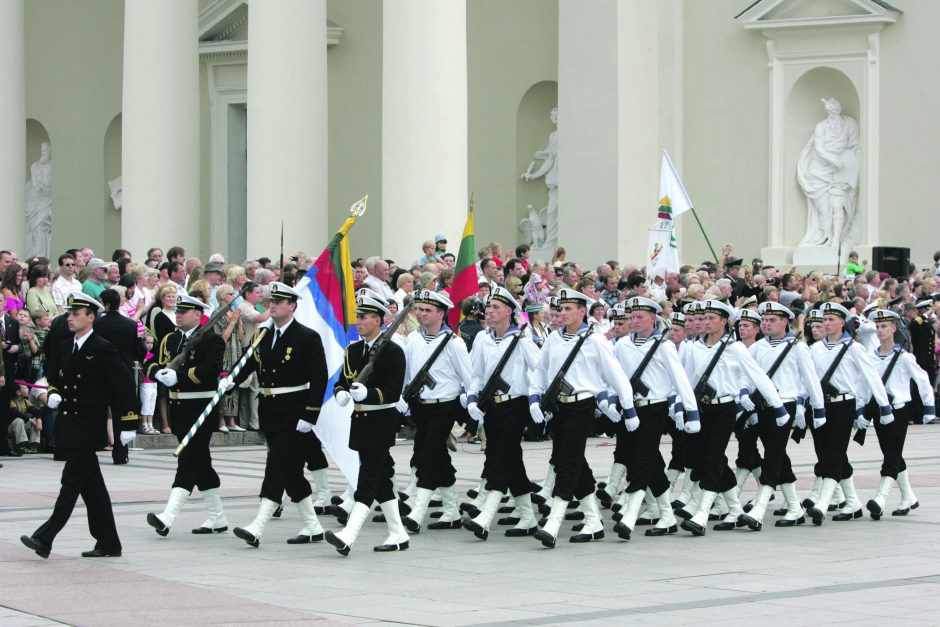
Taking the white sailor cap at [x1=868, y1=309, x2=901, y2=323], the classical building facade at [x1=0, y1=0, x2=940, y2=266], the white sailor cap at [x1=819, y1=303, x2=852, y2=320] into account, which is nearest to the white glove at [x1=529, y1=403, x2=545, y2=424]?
the white sailor cap at [x1=819, y1=303, x2=852, y2=320]

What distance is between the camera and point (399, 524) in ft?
41.4

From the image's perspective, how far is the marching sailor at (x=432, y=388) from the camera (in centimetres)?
1377

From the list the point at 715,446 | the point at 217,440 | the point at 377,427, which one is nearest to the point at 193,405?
the point at 377,427

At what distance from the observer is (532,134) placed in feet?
112

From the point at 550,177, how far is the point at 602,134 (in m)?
4.50

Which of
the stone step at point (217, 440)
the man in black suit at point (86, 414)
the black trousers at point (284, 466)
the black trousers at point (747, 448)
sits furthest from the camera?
the stone step at point (217, 440)

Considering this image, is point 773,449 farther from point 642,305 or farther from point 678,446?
point 642,305

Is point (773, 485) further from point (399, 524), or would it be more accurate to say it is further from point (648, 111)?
point (648, 111)

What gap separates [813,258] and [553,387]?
1780 cm

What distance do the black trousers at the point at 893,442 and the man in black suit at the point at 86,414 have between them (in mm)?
6541

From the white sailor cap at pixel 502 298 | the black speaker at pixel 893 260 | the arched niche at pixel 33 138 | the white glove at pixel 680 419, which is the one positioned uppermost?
the arched niche at pixel 33 138

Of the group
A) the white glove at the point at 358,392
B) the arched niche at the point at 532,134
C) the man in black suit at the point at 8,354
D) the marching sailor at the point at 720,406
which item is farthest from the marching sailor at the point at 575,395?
the arched niche at the point at 532,134

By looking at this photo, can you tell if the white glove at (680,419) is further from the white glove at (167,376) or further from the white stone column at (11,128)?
the white stone column at (11,128)

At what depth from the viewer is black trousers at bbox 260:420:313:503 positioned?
12633 mm
